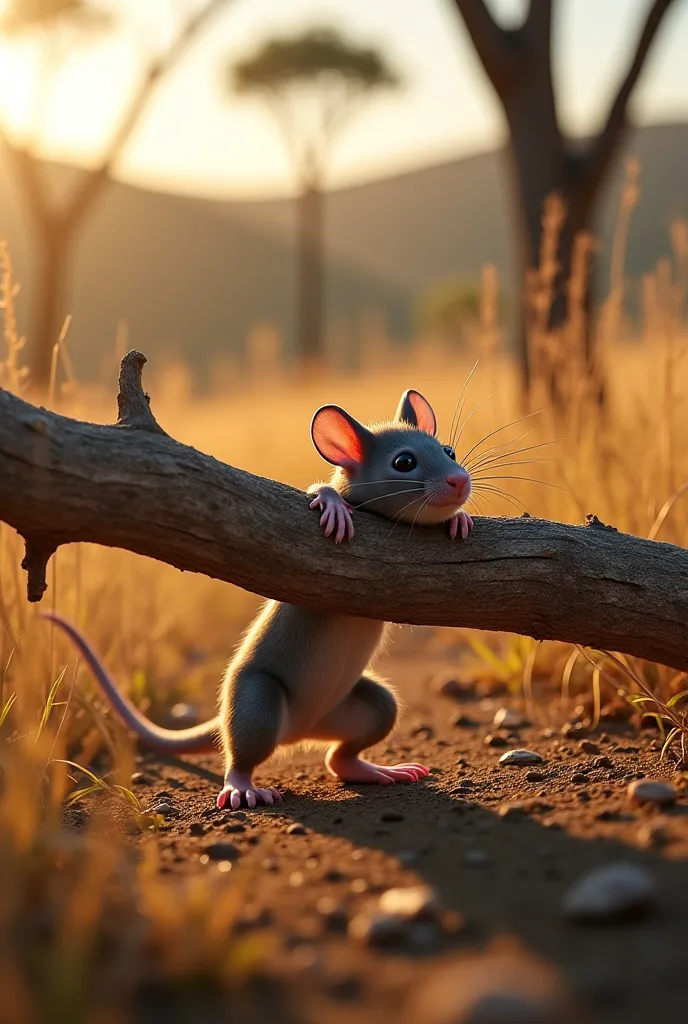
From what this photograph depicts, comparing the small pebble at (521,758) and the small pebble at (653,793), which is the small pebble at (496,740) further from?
the small pebble at (653,793)

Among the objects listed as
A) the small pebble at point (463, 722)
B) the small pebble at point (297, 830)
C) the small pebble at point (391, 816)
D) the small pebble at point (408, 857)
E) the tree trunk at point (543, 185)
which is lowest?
the small pebble at point (297, 830)

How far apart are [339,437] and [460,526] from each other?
52 centimetres

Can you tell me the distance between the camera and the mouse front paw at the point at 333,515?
289cm

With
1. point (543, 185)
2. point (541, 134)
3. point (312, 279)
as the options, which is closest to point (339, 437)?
point (543, 185)

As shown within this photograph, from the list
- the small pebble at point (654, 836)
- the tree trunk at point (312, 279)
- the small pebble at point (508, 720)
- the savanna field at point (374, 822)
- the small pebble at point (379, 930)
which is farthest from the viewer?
the tree trunk at point (312, 279)

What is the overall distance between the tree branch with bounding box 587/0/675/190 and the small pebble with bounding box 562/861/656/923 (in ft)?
21.7

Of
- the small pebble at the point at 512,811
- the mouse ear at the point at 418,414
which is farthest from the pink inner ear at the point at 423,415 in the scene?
the small pebble at the point at 512,811

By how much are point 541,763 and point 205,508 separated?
1.53 meters

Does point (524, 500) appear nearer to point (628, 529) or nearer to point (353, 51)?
point (628, 529)

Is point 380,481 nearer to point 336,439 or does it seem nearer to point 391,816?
point 336,439

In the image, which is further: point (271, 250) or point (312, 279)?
point (271, 250)

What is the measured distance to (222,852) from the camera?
2.68 m

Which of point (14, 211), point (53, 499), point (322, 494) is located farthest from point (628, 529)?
point (14, 211)

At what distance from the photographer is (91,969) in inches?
71.2
